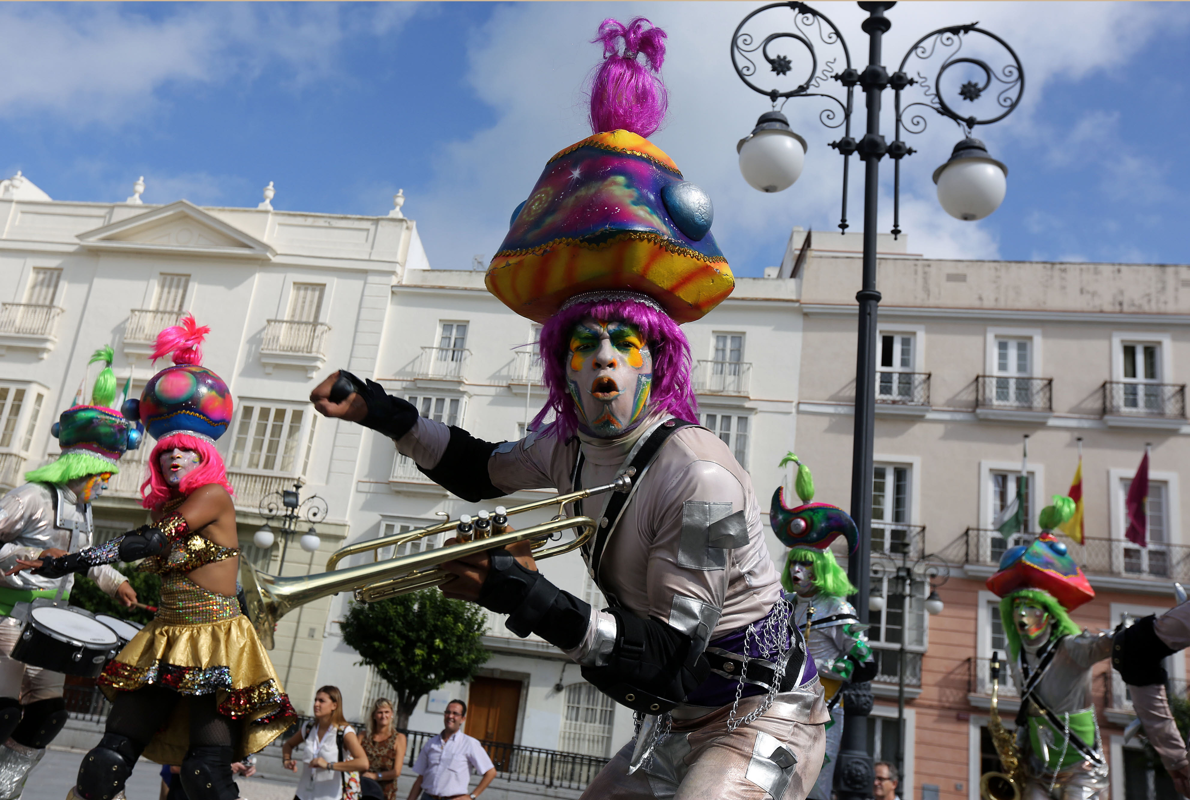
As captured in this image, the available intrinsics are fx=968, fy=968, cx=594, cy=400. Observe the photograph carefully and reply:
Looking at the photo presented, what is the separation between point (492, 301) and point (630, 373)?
23.1 m

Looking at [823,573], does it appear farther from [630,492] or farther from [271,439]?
[271,439]

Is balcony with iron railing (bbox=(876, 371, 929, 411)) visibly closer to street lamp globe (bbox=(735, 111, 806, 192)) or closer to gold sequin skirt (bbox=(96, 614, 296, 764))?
street lamp globe (bbox=(735, 111, 806, 192))

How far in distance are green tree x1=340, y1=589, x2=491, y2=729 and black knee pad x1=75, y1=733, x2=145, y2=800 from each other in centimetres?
1572

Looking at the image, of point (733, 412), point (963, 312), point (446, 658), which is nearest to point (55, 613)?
point (446, 658)

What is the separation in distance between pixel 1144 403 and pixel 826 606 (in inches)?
766

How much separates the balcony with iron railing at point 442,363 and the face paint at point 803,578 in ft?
61.4

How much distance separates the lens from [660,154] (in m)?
3.18

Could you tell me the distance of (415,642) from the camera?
19.8m

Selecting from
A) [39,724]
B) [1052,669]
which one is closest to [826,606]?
[1052,669]

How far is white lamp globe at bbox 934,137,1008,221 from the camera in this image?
25.0 ft

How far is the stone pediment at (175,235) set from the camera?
2650 cm

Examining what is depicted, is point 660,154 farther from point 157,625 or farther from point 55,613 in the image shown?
point 55,613

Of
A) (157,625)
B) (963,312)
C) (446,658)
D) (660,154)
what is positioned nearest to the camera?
(660,154)

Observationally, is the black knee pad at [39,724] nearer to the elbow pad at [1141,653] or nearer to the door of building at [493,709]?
the elbow pad at [1141,653]
